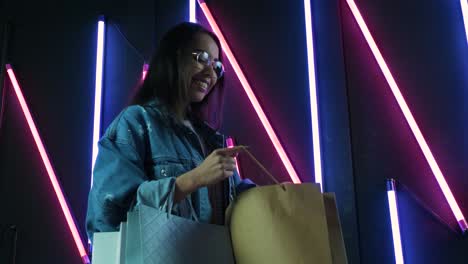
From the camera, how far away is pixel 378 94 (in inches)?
59.5

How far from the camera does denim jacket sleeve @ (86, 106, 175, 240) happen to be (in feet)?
2.06

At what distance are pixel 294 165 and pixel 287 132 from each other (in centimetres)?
12

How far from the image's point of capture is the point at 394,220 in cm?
137

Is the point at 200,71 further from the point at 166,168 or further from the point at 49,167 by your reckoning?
the point at 49,167

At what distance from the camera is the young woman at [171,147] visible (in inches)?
25.6

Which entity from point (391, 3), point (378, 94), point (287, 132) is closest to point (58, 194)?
point (287, 132)

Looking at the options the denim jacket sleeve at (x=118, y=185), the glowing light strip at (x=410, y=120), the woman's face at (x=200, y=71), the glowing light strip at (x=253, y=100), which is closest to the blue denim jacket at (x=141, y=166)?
the denim jacket sleeve at (x=118, y=185)

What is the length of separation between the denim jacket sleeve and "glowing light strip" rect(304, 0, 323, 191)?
0.82 m

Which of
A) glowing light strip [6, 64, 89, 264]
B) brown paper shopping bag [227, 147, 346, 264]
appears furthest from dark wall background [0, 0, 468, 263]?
brown paper shopping bag [227, 147, 346, 264]

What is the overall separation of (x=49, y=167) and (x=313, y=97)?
3.41 feet

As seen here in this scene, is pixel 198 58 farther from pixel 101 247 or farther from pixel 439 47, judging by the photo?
pixel 439 47

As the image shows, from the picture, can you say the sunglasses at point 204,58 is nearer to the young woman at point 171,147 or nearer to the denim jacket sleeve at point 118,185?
the young woman at point 171,147

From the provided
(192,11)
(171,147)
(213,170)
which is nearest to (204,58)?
(171,147)

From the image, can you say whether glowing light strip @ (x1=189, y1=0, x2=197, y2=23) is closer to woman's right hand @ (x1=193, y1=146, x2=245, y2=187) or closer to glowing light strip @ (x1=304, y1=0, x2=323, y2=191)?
glowing light strip @ (x1=304, y1=0, x2=323, y2=191)
